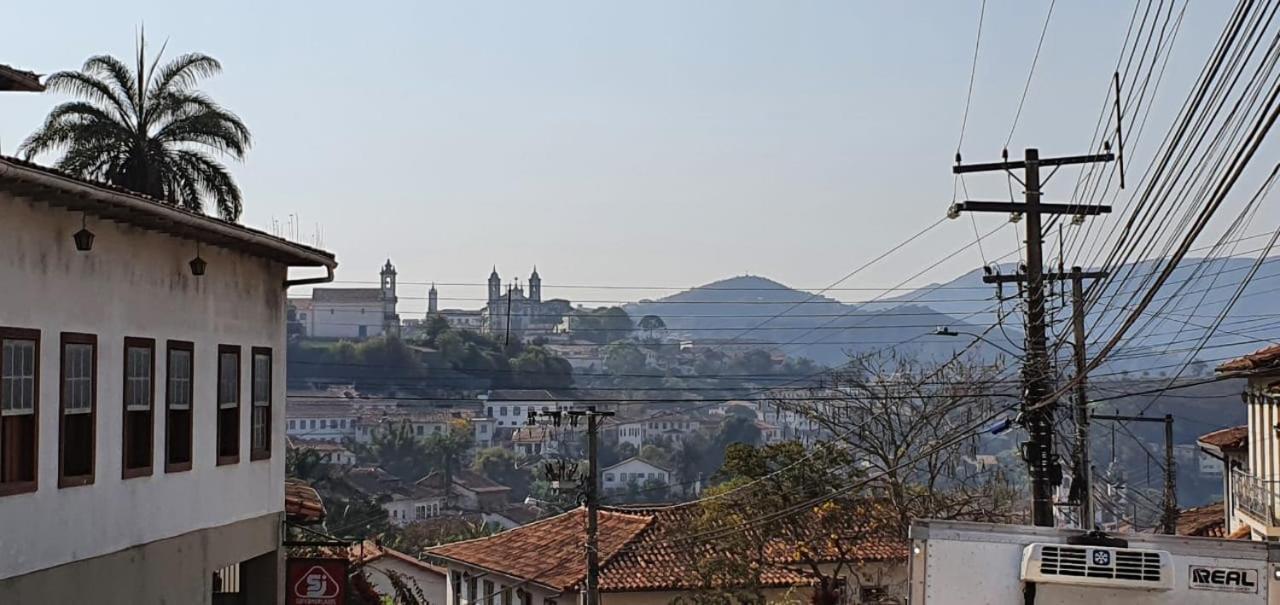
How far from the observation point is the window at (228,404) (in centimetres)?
1931

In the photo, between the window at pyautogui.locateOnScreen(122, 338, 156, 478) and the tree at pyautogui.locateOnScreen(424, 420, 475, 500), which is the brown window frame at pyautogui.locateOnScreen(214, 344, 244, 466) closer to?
the window at pyautogui.locateOnScreen(122, 338, 156, 478)

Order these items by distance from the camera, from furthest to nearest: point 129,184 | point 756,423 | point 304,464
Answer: point 756,423 < point 304,464 < point 129,184

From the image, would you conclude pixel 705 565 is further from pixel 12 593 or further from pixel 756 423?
pixel 756 423

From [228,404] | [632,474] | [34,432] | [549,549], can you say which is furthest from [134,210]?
[632,474]

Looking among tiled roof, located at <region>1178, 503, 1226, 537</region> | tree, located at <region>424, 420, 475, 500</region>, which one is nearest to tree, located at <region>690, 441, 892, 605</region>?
tiled roof, located at <region>1178, 503, 1226, 537</region>

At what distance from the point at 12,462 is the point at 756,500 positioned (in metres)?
30.0

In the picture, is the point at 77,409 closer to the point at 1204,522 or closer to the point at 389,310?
the point at 1204,522

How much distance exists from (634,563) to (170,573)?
1213 inches

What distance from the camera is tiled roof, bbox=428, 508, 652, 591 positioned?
48625 mm

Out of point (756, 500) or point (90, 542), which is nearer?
point (90, 542)

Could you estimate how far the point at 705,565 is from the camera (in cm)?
4281

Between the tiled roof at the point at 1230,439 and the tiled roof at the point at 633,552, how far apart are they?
820 cm

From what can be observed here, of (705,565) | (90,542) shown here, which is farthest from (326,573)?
(705,565)

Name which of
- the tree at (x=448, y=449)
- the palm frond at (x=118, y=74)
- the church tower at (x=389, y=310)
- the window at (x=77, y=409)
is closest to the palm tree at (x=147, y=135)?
the palm frond at (x=118, y=74)
